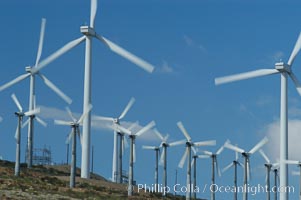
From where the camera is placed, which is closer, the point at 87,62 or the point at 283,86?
the point at 283,86

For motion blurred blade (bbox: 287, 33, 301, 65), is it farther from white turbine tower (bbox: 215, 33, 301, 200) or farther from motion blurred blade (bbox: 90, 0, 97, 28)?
motion blurred blade (bbox: 90, 0, 97, 28)

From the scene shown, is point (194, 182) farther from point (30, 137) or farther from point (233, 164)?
point (30, 137)

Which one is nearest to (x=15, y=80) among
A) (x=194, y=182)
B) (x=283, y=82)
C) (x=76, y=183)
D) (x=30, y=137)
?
(x=30, y=137)

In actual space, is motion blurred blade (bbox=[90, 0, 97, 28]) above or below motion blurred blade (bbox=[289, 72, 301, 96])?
above

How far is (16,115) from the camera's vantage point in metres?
138

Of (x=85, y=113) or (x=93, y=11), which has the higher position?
(x=93, y=11)

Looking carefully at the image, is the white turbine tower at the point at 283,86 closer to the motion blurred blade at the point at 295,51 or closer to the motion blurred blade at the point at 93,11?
the motion blurred blade at the point at 295,51

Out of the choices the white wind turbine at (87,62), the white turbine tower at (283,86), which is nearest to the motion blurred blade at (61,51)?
the white wind turbine at (87,62)

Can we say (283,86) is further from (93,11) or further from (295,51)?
(93,11)

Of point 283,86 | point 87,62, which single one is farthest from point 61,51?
point 283,86

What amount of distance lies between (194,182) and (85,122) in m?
35.5

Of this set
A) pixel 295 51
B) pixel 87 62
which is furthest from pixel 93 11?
pixel 295 51

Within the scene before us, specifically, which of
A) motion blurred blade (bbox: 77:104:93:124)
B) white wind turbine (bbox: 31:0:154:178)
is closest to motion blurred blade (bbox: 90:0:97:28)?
white wind turbine (bbox: 31:0:154:178)

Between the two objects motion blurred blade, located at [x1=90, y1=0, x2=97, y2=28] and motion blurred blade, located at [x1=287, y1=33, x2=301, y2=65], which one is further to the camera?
motion blurred blade, located at [x1=90, y1=0, x2=97, y2=28]
